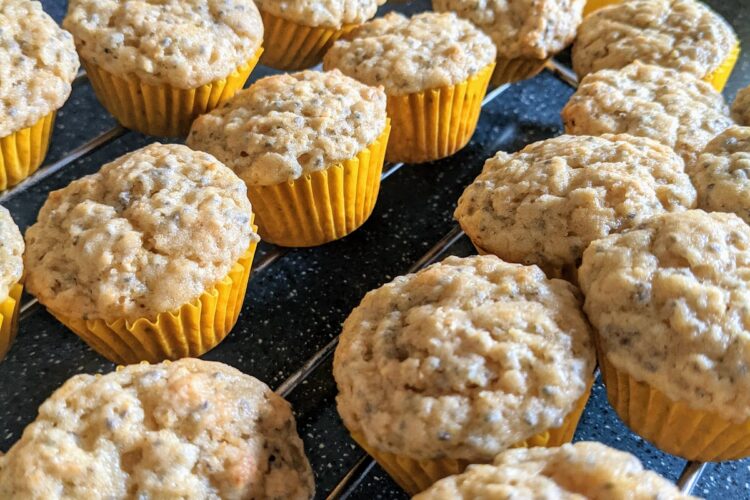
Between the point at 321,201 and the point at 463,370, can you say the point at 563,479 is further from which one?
the point at 321,201

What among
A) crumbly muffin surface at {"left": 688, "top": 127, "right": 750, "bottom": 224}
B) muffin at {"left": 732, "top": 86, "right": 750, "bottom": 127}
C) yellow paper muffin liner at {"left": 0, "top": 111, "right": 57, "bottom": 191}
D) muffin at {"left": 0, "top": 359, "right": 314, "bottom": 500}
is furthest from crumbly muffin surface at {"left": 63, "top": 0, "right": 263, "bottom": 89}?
muffin at {"left": 732, "top": 86, "right": 750, "bottom": 127}

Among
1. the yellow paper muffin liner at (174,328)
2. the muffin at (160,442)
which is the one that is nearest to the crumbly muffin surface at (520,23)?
the yellow paper muffin liner at (174,328)

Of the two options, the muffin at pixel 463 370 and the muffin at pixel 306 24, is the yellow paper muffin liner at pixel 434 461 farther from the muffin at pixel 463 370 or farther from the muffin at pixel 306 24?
the muffin at pixel 306 24

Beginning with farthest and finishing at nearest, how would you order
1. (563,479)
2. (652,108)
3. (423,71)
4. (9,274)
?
(423,71), (652,108), (9,274), (563,479)

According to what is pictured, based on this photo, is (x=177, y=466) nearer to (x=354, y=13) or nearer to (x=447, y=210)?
(x=447, y=210)

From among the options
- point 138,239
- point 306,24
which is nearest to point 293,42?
point 306,24

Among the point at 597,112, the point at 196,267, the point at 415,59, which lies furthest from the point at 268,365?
the point at 597,112

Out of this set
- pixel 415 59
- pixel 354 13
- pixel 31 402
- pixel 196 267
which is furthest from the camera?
→ pixel 354 13
